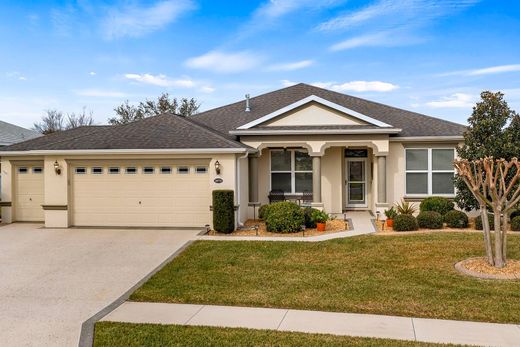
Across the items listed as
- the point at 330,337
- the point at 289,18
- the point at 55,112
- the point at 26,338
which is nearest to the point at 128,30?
the point at 289,18

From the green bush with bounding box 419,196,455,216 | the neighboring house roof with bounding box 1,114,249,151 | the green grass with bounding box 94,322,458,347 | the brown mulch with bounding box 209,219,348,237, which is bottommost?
the green grass with bounding box 94,322,458,347

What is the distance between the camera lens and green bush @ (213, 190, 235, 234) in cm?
1317

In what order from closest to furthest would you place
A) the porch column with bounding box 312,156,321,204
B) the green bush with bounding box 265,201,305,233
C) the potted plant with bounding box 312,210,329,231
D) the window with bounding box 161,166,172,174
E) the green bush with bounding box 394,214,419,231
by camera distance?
1. the green bush with bounding box 265,201,305,233
2. the green bush with bounding box 394,214,419,231
3. the potted plant with bounding box 312,210,329,231
4. the window with bounding box 161,166,172,174
5. the porch column with bounding box 312,156,321,204

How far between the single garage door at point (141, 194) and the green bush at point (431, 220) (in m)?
6.92

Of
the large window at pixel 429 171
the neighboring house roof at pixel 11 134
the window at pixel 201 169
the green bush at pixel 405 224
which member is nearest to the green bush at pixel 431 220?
the green bush at pixel 405 224

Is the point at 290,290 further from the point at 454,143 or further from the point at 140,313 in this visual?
the point at 454,143

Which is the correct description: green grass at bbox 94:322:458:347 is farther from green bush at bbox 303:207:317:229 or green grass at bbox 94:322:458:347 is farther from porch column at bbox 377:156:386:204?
porch column at bbox 377:156:386:204

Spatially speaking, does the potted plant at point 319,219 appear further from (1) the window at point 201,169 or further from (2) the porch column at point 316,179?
(1) the window at point 201,169

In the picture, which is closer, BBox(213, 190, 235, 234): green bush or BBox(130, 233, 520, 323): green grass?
BBox(130, 233, 520, 323): green grass

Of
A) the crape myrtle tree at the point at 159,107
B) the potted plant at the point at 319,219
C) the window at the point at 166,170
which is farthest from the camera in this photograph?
the crape myrtle tree at the point at 159,107

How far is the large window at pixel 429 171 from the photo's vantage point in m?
16.3

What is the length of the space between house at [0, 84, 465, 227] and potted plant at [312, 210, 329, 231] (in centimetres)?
215

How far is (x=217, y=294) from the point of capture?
302 inches

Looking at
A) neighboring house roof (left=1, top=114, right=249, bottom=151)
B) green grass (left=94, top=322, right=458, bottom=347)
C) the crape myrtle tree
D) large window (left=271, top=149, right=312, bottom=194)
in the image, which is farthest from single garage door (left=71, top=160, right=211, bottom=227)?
the crape myrtle tree
